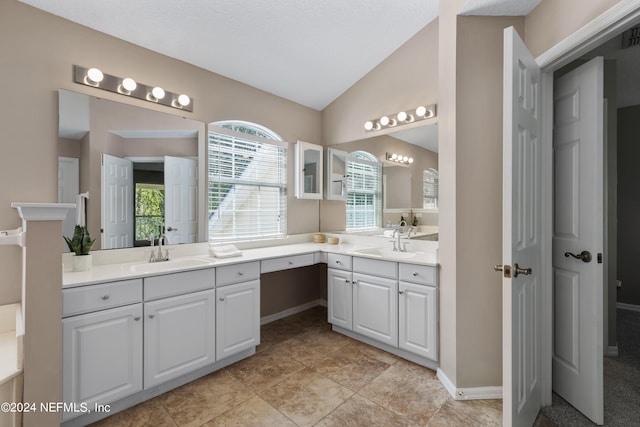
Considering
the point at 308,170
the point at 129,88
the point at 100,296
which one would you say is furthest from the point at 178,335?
the point at 308,170

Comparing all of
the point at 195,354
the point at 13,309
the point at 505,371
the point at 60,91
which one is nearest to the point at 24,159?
the point at 60,91

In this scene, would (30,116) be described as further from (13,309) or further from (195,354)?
(195,354)

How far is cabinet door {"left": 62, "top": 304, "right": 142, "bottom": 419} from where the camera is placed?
1637mm

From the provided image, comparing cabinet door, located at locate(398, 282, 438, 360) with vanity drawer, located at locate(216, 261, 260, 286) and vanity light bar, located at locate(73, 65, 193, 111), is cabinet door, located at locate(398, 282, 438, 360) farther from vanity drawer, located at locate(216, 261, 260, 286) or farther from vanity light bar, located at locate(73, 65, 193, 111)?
vanity light bar, located at locate(73, 65, 193, 111)

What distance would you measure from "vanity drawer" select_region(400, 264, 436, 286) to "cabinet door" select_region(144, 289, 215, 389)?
1483mm

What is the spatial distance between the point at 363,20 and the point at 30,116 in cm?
251

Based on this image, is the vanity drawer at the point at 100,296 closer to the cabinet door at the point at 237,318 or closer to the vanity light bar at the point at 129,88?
the cabinet door at the point at 237,318

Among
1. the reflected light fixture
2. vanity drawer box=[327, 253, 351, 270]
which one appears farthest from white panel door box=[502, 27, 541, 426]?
vanity drawer box=[327, 253, 351, 270]

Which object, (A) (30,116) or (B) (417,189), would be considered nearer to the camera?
(A) (30,116)

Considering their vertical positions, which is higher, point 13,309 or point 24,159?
point 24,159

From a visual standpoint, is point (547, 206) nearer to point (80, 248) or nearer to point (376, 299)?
point (376, 299)

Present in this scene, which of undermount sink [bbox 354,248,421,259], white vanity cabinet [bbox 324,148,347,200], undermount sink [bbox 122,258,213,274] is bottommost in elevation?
undermount sink [bbox 122,258,213,274]

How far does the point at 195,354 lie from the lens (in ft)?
7.00

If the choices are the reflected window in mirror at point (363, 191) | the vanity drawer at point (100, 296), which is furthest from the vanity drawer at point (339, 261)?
the vanity drawer at point (100, 296)
